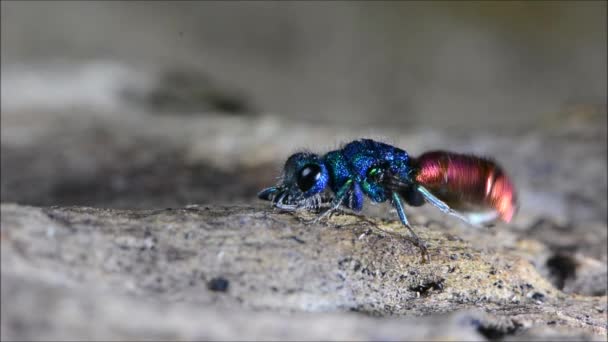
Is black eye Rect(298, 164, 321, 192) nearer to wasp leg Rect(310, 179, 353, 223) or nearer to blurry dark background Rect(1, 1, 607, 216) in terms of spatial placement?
wasp leg Rect(310, 179, 353, 223)

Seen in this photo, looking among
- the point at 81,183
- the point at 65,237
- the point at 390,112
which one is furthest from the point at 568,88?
the point at 65,237

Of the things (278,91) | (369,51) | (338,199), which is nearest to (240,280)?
(338,199)

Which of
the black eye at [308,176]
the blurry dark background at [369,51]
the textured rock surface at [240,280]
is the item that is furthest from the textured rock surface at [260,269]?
the blurry dark background at [369,51]

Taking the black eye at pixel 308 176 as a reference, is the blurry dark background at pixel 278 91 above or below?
above

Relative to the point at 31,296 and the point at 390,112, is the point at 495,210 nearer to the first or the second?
the point at 31,296

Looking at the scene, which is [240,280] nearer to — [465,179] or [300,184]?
[300,184]

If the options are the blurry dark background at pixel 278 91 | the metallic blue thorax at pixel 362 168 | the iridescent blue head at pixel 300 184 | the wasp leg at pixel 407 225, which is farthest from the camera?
the blurry dark background at pixel 278 91

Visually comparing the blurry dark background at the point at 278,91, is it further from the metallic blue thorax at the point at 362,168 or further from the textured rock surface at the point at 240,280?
the textured rock surface at the point at 240,280
